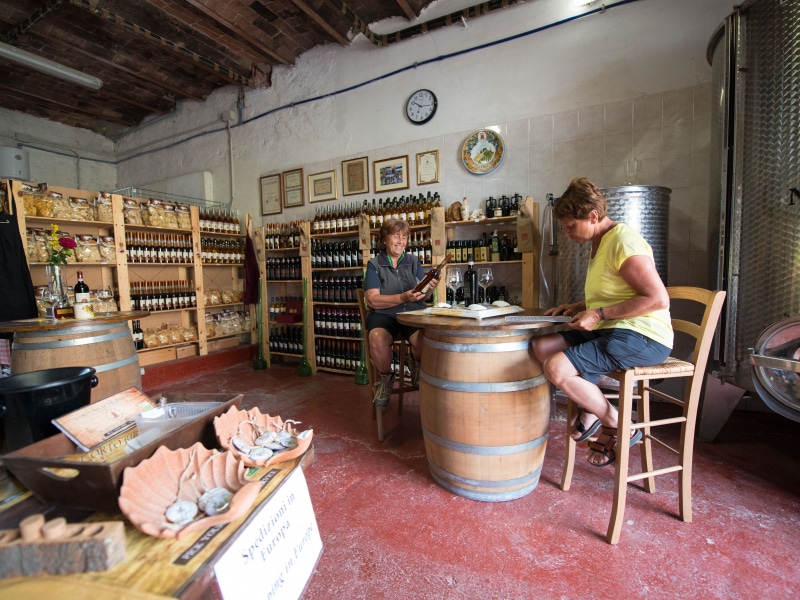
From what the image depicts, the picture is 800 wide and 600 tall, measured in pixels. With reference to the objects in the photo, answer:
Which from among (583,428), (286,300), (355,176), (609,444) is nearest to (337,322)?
(286,300)

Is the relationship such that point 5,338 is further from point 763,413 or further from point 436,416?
point 763,413

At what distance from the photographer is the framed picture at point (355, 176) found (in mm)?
Result: 4816

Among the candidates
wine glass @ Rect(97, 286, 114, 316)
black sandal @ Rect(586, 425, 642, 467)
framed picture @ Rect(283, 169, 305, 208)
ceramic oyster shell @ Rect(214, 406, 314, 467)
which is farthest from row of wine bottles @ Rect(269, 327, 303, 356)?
ceramic oyster shell @ Rect(214, 406, 314, 467)

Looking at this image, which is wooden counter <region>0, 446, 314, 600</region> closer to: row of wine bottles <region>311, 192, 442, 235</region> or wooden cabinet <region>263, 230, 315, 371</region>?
row of wine bottles <region>311, 192, 442, 235</region>

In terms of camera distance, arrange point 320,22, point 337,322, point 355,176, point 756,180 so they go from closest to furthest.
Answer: point 756,180, point 320,22, point 337,322, point 355,176

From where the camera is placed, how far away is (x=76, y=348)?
235cm

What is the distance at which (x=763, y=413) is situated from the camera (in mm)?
3107

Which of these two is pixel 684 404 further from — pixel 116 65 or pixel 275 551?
pixel 116 65

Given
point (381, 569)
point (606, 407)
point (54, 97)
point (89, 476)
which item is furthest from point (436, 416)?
point (54, 97)

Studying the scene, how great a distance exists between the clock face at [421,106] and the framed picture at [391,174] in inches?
18.1

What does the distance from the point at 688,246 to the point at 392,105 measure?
3482 millimetres

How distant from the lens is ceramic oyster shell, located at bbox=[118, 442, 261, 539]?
0.69m

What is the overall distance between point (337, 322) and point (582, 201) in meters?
3.40

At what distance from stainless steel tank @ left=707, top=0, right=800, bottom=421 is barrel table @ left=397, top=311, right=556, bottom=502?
136 cm
